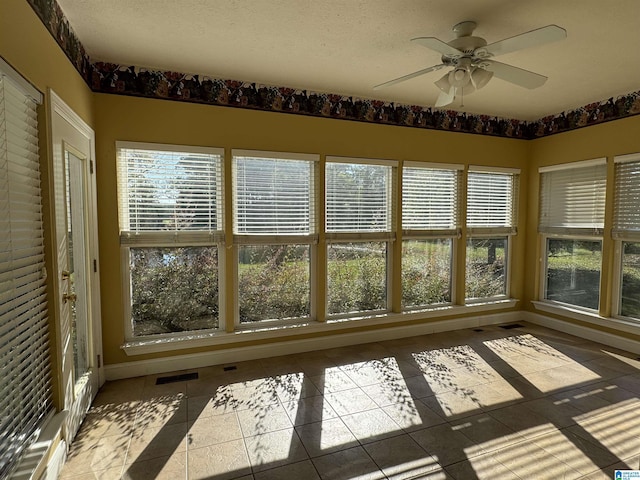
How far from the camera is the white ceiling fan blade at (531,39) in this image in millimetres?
1743

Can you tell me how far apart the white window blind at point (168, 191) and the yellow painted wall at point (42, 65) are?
708 mm

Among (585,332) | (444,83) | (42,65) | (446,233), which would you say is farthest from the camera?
(446,233)

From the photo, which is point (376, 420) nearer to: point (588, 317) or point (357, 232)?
point (357, 232)

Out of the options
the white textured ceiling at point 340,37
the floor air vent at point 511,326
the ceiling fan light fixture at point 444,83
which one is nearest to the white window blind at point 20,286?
the white textured ceiling at point 340,37

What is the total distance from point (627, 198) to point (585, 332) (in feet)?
5.18

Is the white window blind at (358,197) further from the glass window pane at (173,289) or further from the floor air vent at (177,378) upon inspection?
the floor air vent at (177,378)

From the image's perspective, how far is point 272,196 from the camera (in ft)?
11.8

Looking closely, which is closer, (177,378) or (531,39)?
(531,39)

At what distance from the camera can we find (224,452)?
7.20ft

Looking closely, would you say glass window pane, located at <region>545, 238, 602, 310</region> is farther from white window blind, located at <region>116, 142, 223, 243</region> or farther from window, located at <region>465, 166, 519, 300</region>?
white window blind, located at <region>116, 142, 223, 243</region>

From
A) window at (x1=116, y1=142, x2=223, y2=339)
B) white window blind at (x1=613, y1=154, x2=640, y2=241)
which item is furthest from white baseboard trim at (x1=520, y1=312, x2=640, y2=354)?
window at (x1=116, y1=142, x2=223, y2=339)

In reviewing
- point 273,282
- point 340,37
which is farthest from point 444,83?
point 273,282

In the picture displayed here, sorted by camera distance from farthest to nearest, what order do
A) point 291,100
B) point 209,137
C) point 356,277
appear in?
point 356,277, point 291,100, point 209,137

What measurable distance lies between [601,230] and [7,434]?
521cm
